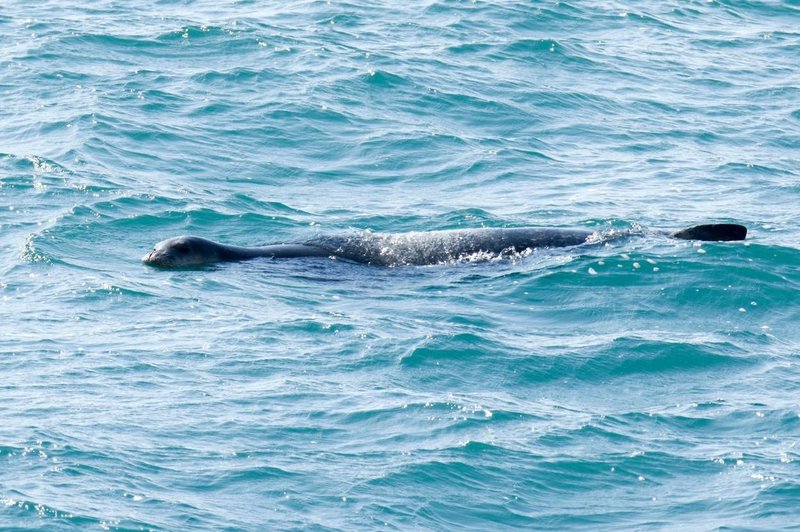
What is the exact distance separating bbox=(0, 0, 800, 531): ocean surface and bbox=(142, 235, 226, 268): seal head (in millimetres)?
292

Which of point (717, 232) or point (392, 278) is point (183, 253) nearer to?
point (392, 278)

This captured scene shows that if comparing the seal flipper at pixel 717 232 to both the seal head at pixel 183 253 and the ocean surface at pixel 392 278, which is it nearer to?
the ocean surface at pixel 392 278

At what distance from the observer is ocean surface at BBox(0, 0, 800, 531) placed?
1105cm

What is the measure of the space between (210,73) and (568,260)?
1099cm

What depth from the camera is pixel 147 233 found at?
1848cm

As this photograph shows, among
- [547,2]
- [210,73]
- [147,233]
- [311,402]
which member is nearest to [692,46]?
[547,2]

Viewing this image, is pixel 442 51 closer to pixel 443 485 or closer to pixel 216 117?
pixel 216 117

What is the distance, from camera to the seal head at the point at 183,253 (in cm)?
1698

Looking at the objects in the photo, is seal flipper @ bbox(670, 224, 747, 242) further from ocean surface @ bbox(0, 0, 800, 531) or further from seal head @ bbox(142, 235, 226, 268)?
seal head @ bbox(142, 235, 226, 268)

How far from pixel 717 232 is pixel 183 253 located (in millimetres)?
6559

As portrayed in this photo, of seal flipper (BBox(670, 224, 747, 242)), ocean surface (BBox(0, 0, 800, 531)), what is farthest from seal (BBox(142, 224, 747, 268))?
ocean surface (BBox(0, 0, 800, 531))

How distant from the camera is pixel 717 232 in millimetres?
17281

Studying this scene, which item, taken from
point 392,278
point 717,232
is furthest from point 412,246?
point 717,232

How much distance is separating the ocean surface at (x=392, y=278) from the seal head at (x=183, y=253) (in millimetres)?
292
